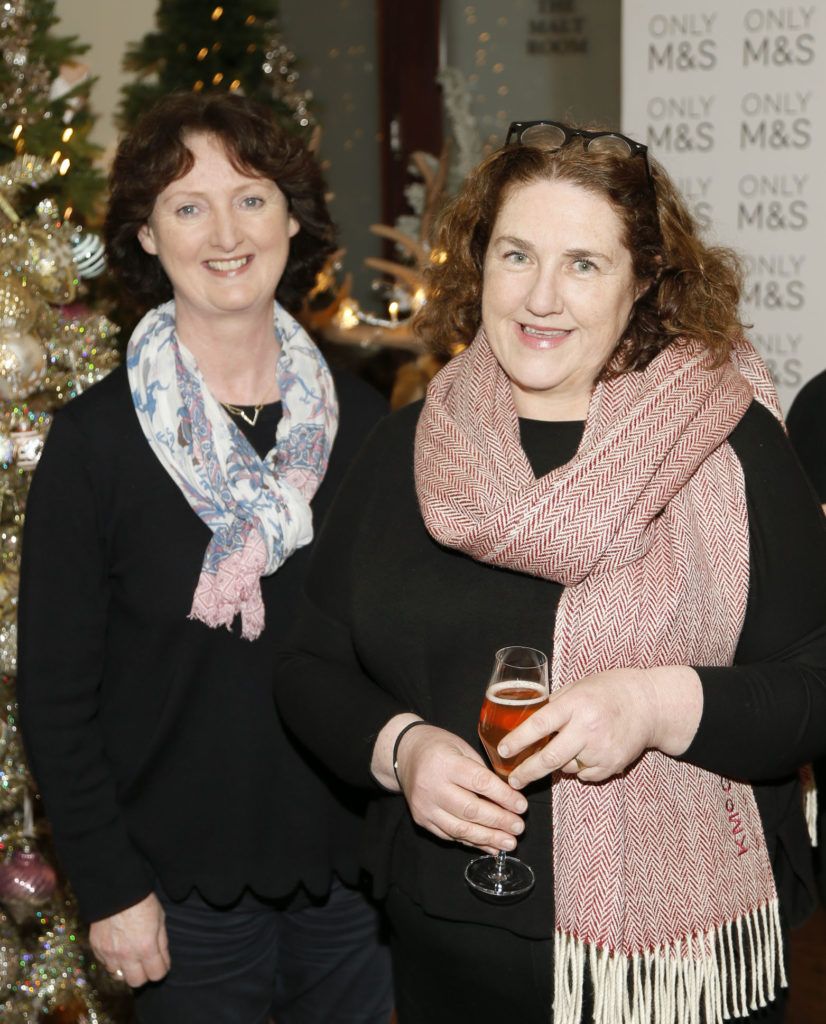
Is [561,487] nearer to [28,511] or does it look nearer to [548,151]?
[548,151]

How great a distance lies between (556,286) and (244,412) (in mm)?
710

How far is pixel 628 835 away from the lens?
1731 mm

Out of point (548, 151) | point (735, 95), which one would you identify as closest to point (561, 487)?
point (548, 151)

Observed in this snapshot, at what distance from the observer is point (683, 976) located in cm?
172

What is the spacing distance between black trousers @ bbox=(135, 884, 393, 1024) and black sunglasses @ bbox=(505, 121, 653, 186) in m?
1.33

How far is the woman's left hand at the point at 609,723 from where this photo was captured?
5.19 feet

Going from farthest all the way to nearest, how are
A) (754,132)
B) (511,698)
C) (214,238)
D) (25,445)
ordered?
1. (754,132)
2. (25,445)
3. (214,238)
4. (511,698)

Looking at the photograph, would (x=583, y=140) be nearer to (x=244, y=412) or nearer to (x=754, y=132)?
(x=244, y=412)

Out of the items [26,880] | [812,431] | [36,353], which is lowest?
[26,880]

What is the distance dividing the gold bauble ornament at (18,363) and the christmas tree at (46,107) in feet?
1.61

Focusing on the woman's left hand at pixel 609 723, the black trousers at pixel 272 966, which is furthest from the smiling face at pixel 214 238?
the black trousers at pixel 272 966

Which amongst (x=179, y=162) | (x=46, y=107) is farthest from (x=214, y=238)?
(x=46, y=107)

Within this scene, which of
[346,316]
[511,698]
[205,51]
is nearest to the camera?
[511,698]

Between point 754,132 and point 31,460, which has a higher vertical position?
point 754,132
